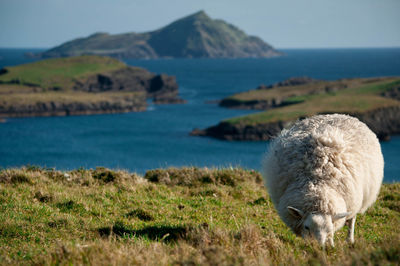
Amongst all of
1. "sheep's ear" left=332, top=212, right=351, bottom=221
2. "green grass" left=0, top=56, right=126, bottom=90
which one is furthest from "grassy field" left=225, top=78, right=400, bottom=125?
"sheep's ear" left=332, top=212, right=351, bottom=221

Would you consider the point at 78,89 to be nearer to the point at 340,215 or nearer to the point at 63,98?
the point at 63,98

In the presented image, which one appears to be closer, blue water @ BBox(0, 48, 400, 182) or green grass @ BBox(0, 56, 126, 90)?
blue water @ BBox(0, 48, 400, 182)

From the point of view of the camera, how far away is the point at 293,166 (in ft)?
24.1

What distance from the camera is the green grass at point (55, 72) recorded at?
167 metres

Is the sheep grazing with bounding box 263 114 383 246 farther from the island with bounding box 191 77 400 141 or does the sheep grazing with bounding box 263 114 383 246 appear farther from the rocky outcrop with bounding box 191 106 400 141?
the rocky outcrop with bounding box 191 106 400 141

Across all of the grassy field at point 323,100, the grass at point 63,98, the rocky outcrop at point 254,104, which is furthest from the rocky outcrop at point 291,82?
the grass at point 63,98

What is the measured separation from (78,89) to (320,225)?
17108 cm

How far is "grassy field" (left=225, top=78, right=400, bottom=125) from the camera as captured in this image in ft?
324

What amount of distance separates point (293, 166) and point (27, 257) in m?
4.49

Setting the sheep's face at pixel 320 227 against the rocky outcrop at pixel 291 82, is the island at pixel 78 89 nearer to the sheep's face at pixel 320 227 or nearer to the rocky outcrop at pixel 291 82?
the rocky outcrop at pixel 291 82

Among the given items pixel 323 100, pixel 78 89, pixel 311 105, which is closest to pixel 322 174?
pixel 311 105

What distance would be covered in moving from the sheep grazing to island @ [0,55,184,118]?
12959 centimetres

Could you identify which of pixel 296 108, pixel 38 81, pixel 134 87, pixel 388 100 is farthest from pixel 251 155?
pixel 38 81

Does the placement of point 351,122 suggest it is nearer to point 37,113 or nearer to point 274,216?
point 274,216
